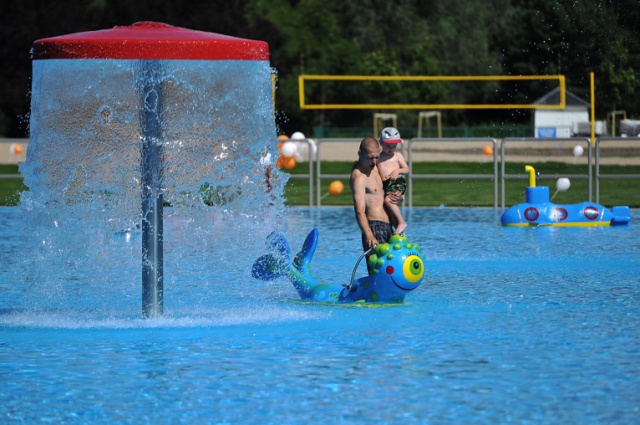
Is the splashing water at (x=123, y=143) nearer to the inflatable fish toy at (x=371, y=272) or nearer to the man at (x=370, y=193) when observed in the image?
the inflatable fish toy at (x=371, y=272)

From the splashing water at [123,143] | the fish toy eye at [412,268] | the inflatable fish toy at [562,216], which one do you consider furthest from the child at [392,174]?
the inflatable fish toy at [562,216]

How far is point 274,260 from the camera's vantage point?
10.7 m

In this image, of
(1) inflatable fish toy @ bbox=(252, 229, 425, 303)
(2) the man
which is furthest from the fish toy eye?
(2) the man

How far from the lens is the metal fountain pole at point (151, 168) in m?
9.55

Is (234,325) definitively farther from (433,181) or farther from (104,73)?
(433,181)

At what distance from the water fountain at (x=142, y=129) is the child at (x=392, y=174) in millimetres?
1171

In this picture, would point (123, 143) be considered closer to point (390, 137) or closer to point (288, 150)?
point (390, 137)

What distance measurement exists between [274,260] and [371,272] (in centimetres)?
96

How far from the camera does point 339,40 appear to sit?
6388 cm

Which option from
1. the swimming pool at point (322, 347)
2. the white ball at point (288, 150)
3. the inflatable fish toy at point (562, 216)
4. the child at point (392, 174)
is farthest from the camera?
the white ball at point (288, 150)

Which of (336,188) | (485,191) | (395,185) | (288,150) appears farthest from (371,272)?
(288,150)

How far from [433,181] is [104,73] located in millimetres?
21978

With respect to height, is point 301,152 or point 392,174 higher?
point 301,152

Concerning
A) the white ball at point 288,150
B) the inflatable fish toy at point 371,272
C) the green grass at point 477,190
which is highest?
the white ball at point 288,150
